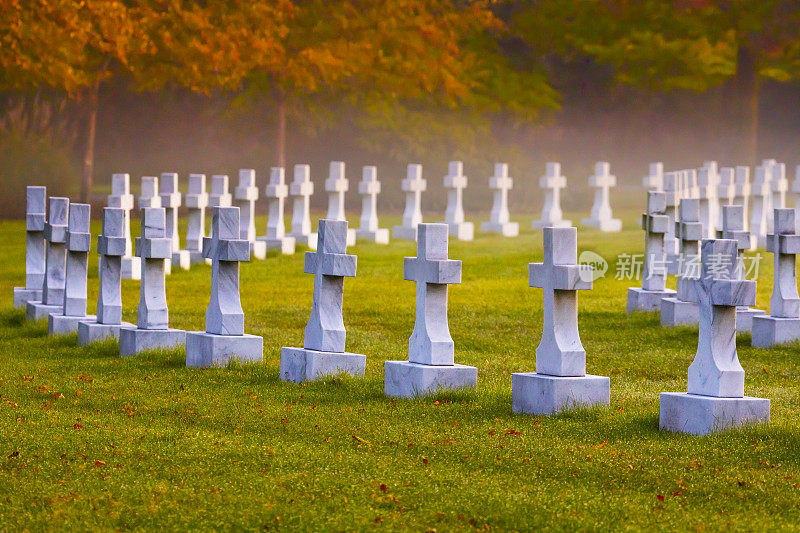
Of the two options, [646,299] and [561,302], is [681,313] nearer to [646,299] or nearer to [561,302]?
[646,299]

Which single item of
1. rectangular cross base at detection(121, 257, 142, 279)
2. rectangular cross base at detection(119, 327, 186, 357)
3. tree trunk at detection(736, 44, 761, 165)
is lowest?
rectangular cross base at detection(119, 327, 186, 357)

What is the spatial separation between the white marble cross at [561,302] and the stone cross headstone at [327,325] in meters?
1.44

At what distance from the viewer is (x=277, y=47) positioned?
968 inches

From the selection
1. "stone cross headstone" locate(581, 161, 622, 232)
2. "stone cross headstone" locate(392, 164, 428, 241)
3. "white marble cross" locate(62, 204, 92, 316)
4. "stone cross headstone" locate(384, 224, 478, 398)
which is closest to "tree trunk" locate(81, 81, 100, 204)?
"stone cross headstone" locate(392, 164, 428, 241)

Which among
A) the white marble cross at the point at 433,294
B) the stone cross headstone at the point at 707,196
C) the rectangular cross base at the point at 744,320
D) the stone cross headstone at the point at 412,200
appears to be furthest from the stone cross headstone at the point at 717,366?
the stone cross headstone at the point at 412,200

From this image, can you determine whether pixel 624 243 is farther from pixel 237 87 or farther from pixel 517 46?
pixel 517 46

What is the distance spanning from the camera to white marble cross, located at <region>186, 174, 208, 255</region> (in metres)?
15.6

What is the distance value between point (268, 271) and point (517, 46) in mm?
16006

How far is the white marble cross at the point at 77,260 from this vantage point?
9977mm

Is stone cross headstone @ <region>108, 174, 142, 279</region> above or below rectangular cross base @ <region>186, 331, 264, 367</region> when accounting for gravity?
→ above

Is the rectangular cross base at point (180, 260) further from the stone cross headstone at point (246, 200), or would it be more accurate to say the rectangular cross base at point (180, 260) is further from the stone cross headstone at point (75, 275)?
the stone cross headstone at point (75, 275)

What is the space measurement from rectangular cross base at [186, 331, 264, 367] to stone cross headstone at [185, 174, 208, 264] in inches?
282

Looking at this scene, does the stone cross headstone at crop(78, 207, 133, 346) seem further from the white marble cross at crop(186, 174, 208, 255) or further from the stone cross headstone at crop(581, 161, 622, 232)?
the stone cross headstone at crop(581, 161, 622, 232)

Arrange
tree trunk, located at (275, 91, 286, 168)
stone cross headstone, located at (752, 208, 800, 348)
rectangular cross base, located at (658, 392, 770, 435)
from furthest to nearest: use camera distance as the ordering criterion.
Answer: tree trunk, located at (275, 91, 286, 168)
stone cross headstone, located at (752, 208, 800, 348)
rectangular cross base, located at (658, 392, 770, 435)
